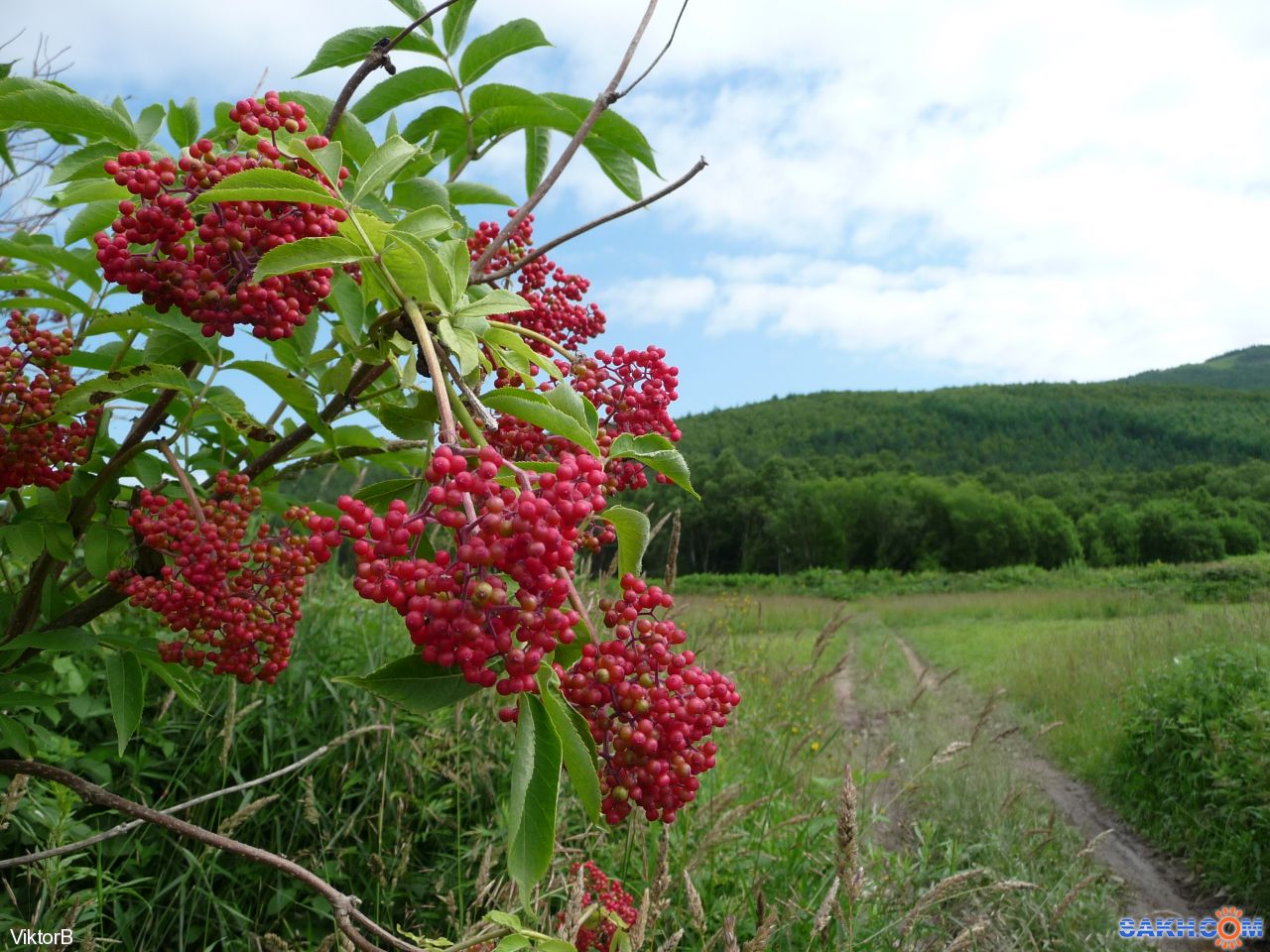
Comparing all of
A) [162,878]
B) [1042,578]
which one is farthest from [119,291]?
[1042,578]

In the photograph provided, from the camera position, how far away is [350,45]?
5.24ft

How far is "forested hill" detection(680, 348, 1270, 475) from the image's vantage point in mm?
82562

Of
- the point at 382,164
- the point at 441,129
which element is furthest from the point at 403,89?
the point at 382,164

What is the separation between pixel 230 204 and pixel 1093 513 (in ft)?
260

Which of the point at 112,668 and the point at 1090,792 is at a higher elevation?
the point at 112,668

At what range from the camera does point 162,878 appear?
3.02 m

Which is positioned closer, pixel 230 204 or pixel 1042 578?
pixel 230 204

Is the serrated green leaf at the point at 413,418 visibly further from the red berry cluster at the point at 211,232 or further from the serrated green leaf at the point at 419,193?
the serrated green leaf at the point at 419,193

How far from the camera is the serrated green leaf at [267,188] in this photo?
0.91m

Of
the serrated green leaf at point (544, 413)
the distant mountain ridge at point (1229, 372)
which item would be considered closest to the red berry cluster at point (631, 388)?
the serrated green leaf at point (544, 413)

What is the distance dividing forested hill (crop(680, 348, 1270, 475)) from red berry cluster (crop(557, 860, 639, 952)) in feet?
244

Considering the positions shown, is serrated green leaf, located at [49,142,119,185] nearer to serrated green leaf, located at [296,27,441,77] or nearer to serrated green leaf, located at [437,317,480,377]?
serrated green leaf, located at [296,27,441,77]

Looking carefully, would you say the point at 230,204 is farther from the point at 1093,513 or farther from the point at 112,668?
the point at 1093,513

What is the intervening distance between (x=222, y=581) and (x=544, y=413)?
3.68 feet
